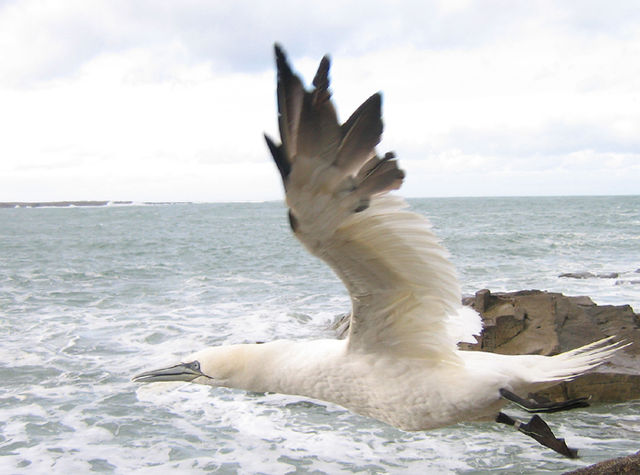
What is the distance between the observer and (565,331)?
315 inches

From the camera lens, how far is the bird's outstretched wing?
278cm

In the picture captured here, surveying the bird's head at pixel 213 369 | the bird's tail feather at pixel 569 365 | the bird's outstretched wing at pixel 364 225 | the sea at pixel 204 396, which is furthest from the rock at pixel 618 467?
the sea at pixel 204 396

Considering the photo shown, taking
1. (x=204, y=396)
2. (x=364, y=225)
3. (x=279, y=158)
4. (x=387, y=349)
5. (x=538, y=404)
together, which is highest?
(x=279, y=158)

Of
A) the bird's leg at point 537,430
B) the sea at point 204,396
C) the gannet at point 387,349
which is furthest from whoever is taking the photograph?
the sea at point 204,396

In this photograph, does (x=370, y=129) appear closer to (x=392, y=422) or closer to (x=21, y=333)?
(x=392, y=422)

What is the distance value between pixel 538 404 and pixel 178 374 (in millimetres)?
2201

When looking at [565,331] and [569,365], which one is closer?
[569,365]

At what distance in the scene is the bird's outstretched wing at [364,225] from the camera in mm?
2777

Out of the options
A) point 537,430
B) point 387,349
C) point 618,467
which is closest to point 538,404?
point 537,430

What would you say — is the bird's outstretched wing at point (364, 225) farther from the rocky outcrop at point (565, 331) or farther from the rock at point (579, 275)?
the rock at point (579, 275)

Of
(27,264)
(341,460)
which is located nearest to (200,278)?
(27,264)

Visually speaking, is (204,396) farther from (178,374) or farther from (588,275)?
(588,275)

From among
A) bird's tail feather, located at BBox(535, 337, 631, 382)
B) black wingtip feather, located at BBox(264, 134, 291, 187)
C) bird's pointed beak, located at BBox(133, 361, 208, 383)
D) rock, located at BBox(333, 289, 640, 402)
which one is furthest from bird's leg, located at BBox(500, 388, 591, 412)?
rock, located at BBox(333, 289, 640, 402)

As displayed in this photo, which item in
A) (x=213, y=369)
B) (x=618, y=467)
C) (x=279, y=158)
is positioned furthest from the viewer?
(x=213, y=369)
